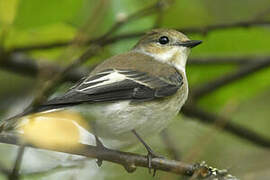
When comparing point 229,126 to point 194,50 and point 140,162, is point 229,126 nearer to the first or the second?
point 194,50

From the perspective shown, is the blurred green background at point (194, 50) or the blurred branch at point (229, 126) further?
the blurred branch at point (229, 126)

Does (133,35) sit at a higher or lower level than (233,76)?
higher

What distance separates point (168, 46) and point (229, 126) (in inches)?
38.3

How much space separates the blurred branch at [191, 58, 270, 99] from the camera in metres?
5.65

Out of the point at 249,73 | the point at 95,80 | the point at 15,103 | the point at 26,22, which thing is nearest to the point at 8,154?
the point at 15,103

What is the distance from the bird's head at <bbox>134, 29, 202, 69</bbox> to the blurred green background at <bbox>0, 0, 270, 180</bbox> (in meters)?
0.12

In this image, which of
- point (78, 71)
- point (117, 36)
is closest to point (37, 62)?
point (78, 71)

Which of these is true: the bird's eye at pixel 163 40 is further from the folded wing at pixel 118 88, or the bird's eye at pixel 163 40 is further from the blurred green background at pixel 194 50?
the folded wing at pixel 118 88

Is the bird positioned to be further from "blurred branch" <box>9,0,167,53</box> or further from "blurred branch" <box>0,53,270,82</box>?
"blurred branch" <box>0,53,270,82</box>

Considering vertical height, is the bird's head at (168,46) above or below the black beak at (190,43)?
below

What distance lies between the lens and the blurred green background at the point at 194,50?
15.0 feet

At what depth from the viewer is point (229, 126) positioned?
18.9 ft

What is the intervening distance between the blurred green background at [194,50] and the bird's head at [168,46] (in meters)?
0.12

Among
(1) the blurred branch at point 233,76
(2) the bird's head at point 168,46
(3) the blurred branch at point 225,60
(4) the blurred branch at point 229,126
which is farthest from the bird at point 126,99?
(4) the blurred branch at point 229,126
